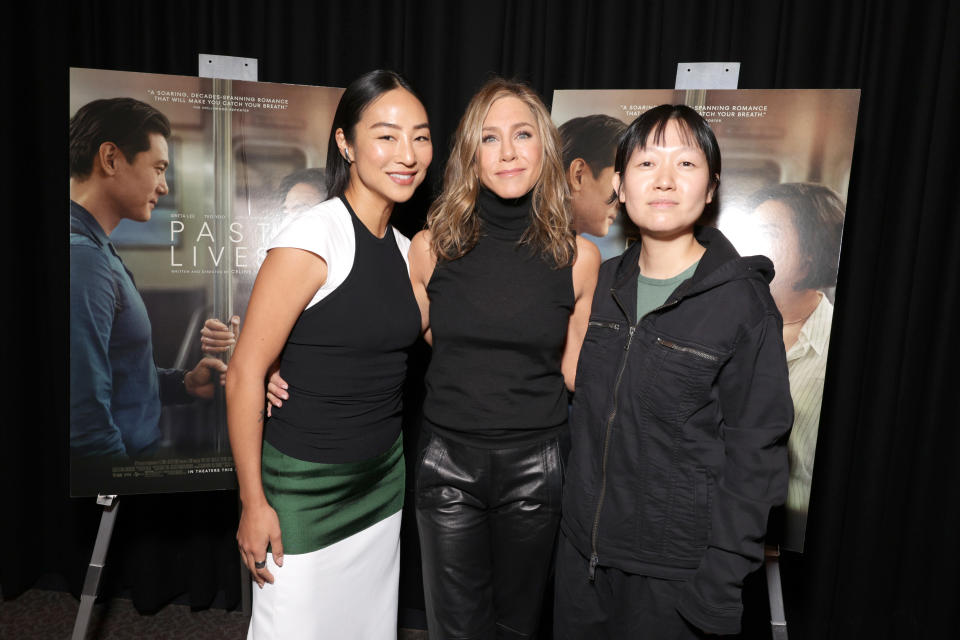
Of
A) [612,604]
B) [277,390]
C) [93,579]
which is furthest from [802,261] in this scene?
[93,579]

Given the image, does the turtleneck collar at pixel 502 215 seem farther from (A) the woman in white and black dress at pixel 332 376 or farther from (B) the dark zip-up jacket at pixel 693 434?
(B) the dark zip-up jacket at pixel 693 434

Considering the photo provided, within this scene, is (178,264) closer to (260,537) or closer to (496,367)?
(260,537)

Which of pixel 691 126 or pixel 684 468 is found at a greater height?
pixel 691 126

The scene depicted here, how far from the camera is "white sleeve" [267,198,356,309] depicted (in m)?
1.43

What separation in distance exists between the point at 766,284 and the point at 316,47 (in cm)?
197

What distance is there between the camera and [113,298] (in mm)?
2025

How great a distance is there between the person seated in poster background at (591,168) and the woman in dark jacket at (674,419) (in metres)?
0.44

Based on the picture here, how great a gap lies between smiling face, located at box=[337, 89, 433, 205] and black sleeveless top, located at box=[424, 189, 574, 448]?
0.84 feet

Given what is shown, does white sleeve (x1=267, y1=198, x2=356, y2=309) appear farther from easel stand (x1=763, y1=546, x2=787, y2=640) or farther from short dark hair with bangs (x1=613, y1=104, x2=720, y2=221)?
easel stand (x1=763, y1=546, x2=787, y2=640)

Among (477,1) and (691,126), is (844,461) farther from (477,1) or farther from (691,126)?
(477,1)

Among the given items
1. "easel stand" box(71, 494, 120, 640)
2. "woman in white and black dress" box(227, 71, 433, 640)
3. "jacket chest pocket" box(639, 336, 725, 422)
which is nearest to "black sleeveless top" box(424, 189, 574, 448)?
"woman in white and black dress" box(227, 71, 433, 640)

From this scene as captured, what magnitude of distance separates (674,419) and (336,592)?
96 centimetres

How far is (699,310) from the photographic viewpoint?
1.41 meters

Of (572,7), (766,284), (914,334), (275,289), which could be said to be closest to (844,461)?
(914,334)
